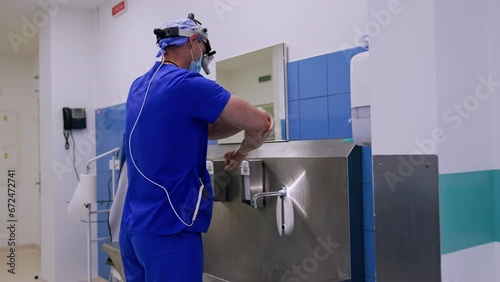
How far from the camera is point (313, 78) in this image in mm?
1970

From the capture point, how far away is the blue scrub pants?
4.47 ft

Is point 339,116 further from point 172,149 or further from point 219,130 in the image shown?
point 172,149

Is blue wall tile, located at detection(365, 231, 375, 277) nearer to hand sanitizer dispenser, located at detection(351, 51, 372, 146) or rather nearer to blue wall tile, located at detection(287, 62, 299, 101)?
hand sanitizer dispenser, located at detection(351, 51, 372, 146)

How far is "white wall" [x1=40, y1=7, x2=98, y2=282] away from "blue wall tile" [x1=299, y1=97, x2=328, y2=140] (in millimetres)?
2698

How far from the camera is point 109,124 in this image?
3.81m

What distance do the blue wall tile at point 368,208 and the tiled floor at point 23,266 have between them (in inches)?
152

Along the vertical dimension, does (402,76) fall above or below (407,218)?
above

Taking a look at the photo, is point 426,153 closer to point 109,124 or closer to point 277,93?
point 277,93

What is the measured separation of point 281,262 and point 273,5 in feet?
4.09

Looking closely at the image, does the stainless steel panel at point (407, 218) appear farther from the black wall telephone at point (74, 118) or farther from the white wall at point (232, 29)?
the black wall telephone at point (74, 118)

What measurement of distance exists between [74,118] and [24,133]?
8.21ft

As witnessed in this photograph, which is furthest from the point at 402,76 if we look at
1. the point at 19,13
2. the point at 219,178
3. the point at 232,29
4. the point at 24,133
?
the point at 24,133

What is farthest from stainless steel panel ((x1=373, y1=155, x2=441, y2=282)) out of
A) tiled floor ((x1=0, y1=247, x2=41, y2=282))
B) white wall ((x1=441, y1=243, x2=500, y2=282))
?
tiled floor ((x1=0, y1=247, x2=41, y2=282))

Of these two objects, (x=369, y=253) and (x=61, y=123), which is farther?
(x=61, y=123)
